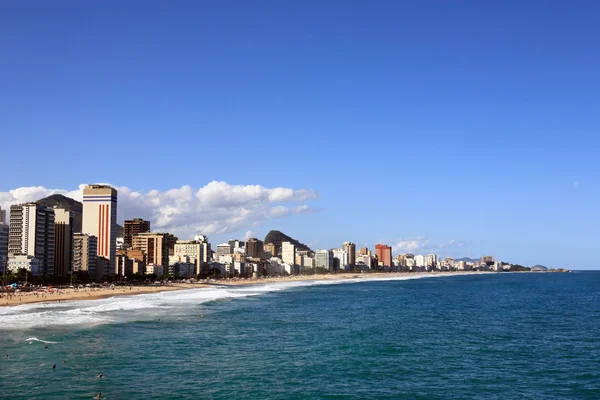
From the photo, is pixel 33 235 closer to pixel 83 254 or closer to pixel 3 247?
pixel 3 247

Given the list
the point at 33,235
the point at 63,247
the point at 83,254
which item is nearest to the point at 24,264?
the point at 33,235

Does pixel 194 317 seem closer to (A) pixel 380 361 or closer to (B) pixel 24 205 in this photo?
(A) pixel 380 361

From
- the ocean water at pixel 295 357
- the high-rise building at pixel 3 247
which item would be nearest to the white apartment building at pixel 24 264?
the high-rise building at pixel 3 247

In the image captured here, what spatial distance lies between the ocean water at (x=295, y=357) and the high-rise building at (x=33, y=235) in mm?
113269

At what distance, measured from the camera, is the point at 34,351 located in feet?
126

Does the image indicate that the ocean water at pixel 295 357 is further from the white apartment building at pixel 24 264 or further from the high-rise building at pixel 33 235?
the high-rise building at pixel 33 235

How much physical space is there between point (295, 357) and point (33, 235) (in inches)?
6016

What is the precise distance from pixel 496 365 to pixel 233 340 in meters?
20.3

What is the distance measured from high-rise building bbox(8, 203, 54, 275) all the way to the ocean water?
113 m

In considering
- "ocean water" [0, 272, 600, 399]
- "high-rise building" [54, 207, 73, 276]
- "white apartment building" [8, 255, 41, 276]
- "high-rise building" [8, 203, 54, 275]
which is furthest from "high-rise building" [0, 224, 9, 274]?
"ocean water" [0, 272, 600, 399]

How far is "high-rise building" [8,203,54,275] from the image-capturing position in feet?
549

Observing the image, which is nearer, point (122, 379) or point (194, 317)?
point (122, 379)

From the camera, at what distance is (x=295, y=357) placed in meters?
37.6

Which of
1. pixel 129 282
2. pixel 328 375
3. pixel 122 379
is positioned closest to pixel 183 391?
pixel 122 379
